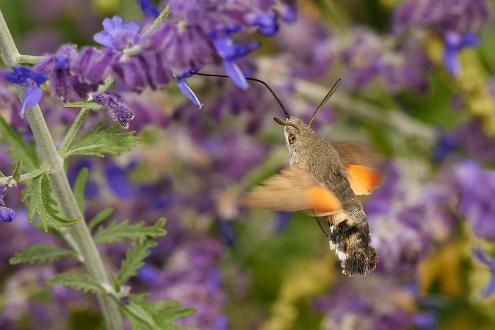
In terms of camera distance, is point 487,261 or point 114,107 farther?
point 487,261

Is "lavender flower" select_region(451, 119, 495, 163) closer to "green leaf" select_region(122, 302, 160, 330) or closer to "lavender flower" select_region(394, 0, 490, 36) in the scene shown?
"lavender flower" select_region(394, 0, 490, 36)

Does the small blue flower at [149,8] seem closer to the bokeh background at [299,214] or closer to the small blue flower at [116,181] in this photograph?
the bokeh background at [299,214]

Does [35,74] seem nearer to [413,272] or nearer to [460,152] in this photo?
[413,272]

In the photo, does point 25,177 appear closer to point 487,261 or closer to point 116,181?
point 116,181

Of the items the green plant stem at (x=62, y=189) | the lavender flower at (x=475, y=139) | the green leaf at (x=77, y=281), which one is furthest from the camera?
the lavender flower at (x=475, y=139)

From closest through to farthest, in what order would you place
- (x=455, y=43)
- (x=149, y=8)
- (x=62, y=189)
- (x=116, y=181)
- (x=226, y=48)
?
(x=226, y=48) < (x=62, y=189) < (x=149, y=8) < (x=116, y=181) < (x=455, y=43)

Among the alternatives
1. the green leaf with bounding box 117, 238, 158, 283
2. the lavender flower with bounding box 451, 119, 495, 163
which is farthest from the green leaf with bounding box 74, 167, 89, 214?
the lavender flower with bounding box 451, 119, 495, 163

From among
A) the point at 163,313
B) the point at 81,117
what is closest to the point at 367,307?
the point at 163,313

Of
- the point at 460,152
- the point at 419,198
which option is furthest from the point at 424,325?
the point at 460,152

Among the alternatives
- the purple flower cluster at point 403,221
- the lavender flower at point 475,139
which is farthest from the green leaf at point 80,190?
the lavender flower at point 475,139
